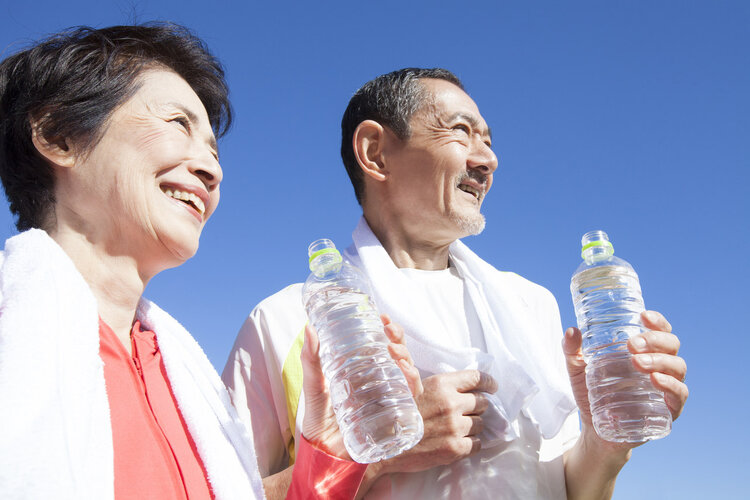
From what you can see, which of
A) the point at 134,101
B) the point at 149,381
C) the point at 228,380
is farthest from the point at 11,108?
the point at 228,380

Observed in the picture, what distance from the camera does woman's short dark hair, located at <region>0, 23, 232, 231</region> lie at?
2717mm

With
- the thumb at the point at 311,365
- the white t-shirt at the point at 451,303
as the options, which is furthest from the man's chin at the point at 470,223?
the thumb at the point at 311,365

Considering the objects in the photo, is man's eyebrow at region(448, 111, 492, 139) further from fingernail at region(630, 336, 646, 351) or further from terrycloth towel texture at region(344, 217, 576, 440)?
fingernail at region(630, 336, 646, 351)

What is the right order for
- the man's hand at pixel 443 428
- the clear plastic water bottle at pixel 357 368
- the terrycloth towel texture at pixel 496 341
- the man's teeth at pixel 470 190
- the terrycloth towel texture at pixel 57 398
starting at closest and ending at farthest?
1. the terrycloth towel texture at pixel 57 398
2. the clear plastic water bottle at pixel 357 368
3. the man's hand at pixel 443 428
4. the terrycloth towel texture at pixel 496 341
5. the man's teeth at pixel 470 190

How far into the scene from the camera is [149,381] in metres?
2.58

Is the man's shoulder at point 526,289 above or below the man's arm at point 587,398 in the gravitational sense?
above

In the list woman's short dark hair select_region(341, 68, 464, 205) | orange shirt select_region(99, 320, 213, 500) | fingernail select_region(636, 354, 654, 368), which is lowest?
orange shirt select_region(99, 320, 213, 500)

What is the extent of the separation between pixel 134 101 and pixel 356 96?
2.11 meters

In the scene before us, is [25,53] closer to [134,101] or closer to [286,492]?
[134,101]

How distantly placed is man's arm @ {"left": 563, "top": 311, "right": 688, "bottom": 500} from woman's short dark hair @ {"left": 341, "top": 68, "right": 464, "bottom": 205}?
1.94 m

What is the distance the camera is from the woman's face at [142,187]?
2.63m

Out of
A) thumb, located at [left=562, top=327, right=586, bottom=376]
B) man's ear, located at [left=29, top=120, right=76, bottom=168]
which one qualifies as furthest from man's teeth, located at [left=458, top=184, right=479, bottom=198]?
man's ear, located at [left=29, top=120, right=76, bottom=168]

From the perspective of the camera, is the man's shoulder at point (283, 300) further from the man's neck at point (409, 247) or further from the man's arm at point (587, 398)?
the man's arm at point (587, 398)

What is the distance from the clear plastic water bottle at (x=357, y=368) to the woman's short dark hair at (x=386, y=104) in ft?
4.66
